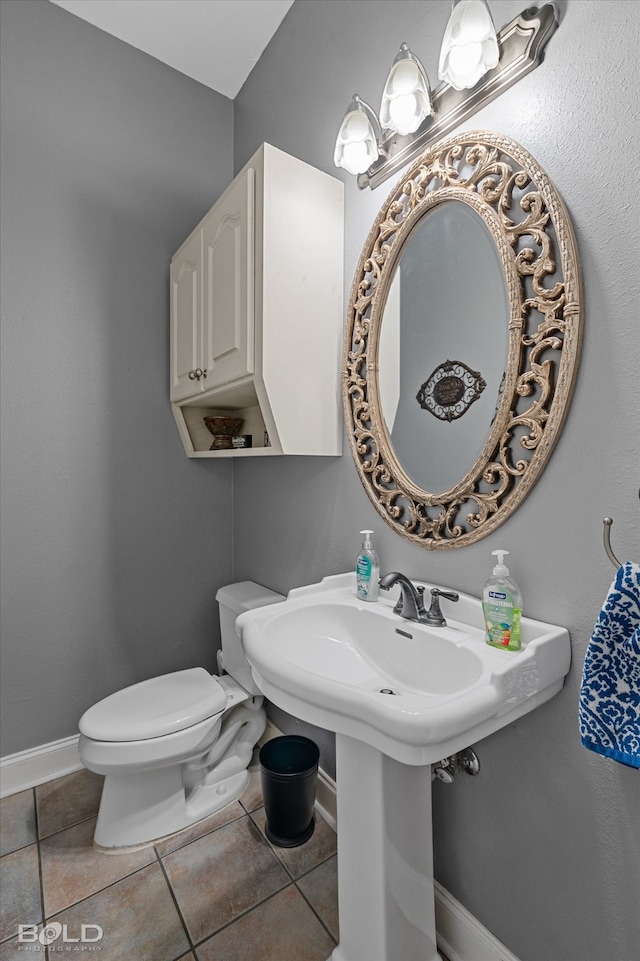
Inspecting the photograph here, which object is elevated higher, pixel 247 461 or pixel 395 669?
pixel 247 461

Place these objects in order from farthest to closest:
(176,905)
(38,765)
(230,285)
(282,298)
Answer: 1. (38,765)
2. (230,285)
3. (282,298)
4. (176,905)

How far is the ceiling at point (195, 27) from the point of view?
1.79 metres

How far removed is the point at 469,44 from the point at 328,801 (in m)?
2.10

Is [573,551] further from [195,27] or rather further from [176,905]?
[195,27]

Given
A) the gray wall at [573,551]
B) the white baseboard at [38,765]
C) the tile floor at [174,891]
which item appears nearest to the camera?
the gray wall at [573,551]

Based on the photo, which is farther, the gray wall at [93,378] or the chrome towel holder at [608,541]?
the gray wall at [93,378]

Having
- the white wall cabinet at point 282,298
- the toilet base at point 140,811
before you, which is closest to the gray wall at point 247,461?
the white wall cabinet at point 282,298

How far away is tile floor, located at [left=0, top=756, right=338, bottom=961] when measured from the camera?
117 centimetres

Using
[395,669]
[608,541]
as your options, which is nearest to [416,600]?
[395,669]

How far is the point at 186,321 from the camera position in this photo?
73.6 inches

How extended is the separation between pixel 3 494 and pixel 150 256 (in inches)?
45.1

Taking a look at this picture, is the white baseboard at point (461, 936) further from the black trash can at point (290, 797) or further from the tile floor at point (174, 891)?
the black trash can at point (290, 797)

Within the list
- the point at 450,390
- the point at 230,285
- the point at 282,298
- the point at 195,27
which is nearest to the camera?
the point at 450,390

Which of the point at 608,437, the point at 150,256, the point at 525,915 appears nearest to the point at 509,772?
the point at 525,915
